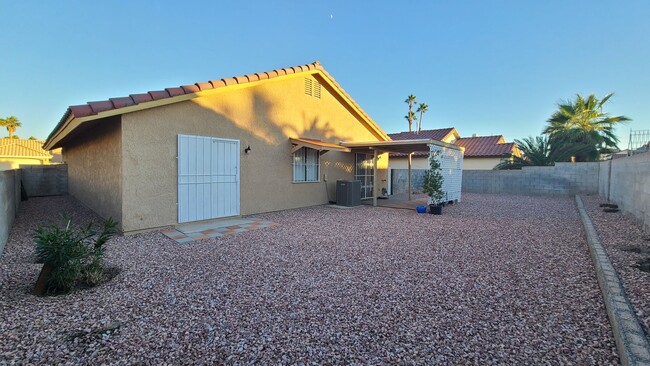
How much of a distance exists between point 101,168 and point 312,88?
25.9 ft

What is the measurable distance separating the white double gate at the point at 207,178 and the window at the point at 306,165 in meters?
2.81

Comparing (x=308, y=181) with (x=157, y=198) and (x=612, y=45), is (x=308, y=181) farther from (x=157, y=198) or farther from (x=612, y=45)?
(x=612, y=45)

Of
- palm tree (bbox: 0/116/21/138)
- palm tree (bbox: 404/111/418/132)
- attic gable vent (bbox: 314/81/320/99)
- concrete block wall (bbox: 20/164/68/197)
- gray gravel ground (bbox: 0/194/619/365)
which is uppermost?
palm tree (bbox: 404/111/418/132)

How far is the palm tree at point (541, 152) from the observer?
1927 centimetres

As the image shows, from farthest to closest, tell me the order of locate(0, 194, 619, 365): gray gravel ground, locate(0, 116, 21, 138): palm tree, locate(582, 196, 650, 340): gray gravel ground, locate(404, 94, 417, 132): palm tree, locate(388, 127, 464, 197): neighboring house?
locate(0, 116, 21, 138): palm tree < locate(404, 94, 417, 132): palm tree < locate(388, 127, 464, 197): neighboring house < locate(582, 196, 650, 340): gray gravel ground < locate(0, 194, 619, 365): gray gravel ground

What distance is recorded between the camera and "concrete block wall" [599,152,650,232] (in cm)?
686

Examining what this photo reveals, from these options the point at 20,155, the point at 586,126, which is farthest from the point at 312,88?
the point at 20,155

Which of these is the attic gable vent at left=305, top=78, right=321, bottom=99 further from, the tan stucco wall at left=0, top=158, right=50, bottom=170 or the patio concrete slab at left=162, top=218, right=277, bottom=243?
the tan stucco wall at left=0, top=158, right=50, bottom=170

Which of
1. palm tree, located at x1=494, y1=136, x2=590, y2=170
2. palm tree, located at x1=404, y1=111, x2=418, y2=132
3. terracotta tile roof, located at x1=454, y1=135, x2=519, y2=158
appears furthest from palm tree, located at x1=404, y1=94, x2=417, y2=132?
palm tree, located at x1=494, y1=136, x2=590, y2=170

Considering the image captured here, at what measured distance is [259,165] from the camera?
10.1 m

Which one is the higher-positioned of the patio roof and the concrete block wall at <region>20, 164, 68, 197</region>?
the patio roof

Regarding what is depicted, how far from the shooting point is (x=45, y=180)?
15.5 meters

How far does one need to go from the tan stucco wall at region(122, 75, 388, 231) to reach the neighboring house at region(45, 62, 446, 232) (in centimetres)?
3

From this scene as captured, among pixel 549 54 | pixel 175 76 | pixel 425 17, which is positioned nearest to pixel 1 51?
pixel 175 76
